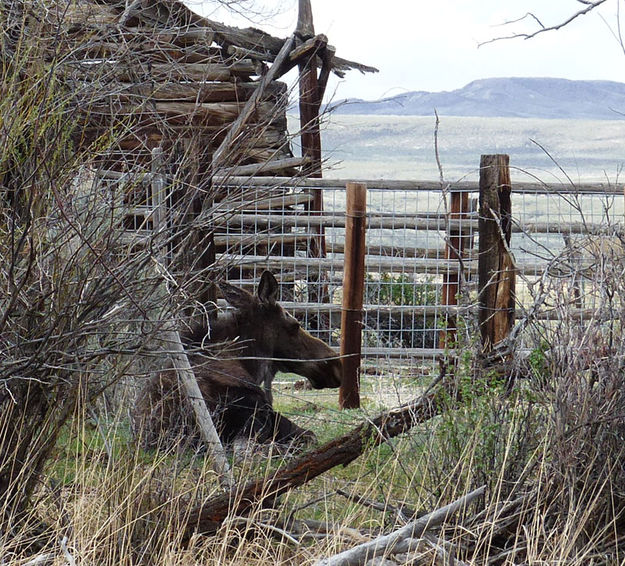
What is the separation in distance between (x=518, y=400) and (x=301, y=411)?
11.3ft

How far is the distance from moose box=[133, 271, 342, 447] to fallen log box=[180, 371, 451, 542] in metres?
0.68

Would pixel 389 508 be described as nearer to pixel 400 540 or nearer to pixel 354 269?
pixel 400 540

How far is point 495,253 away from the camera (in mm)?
7562

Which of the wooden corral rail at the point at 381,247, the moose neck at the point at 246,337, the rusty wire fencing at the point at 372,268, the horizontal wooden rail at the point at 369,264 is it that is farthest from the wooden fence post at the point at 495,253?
the horizontal wooden rail at the point at 369,264

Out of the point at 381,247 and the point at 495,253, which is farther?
the point at 381,247

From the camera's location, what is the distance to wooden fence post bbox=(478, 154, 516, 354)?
752 centimetres

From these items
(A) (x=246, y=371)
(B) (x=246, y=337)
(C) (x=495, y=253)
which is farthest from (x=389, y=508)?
(C) (x=495, y=253)

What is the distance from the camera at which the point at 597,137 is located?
113125mm

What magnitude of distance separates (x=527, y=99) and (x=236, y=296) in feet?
572

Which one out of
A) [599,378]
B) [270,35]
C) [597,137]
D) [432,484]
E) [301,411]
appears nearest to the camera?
[599,378]

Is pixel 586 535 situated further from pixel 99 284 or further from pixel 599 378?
pixel 99 284

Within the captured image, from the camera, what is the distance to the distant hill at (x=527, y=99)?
6250 inches

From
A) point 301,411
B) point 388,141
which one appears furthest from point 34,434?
point 388,141

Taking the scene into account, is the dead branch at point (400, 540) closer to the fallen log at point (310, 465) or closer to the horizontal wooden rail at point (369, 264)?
the fallen log at point (310, 465)
